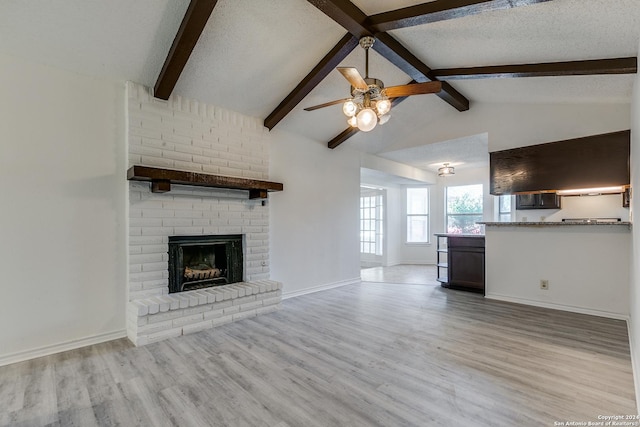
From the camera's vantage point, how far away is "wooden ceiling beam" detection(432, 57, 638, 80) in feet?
9.53

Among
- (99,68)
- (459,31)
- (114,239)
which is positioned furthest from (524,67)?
(114,239)

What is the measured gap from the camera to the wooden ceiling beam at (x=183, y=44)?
2482 millimetres

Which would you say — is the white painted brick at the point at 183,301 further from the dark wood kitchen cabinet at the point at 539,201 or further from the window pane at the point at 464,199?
the window pane at the point at 464,199

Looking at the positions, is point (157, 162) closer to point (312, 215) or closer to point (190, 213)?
point (190, 213)

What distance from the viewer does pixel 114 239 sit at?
3.16 m

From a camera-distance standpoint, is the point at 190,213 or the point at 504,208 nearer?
the point at 190,213

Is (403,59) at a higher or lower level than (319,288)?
higher

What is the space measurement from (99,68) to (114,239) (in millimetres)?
1662

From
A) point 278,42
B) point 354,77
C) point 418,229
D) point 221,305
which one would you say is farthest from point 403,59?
point 418,229

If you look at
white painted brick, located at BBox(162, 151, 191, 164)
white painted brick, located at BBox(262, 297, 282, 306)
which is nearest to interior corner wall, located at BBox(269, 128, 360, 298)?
white painted brick, located at BBox(262, 297, 282, 306)

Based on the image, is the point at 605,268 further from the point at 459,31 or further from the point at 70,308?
the point at 70,308

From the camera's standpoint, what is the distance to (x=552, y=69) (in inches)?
126

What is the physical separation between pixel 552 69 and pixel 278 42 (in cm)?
281

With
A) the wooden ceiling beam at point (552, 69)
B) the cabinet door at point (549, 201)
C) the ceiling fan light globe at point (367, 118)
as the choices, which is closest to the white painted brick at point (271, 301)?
the ceiling fan light globe at point (367, 118)
